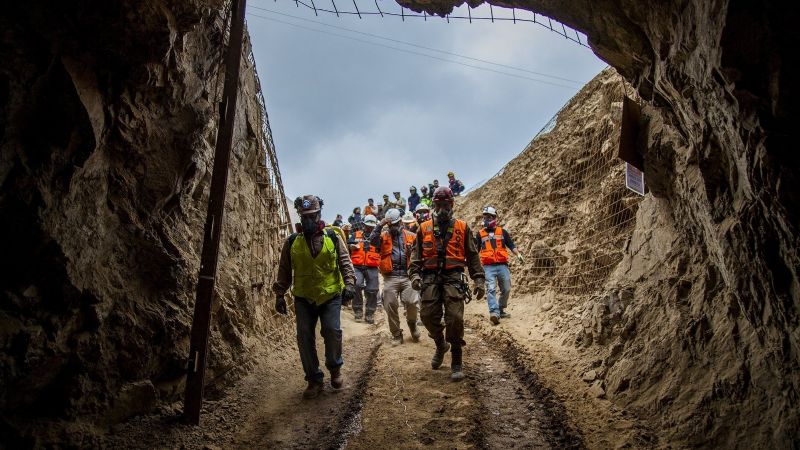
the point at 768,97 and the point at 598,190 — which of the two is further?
the point at 598,190

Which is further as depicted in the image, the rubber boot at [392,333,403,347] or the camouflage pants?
the rubber boot at [392,333,403,347]

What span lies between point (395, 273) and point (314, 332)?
8.86ft

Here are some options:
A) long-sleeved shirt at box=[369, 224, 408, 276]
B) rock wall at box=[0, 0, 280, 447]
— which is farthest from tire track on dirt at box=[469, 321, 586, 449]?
rock wall at box=[0, 0, 280, 447]

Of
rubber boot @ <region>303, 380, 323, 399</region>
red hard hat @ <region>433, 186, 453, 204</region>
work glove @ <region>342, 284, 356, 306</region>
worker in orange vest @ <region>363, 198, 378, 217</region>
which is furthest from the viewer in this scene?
worker in orange vest @ <region>363, 198, 378, 217</region>

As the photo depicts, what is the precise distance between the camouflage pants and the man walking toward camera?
937 mm

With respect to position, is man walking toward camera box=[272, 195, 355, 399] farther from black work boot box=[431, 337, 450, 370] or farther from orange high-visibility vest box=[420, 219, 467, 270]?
black work boot box=[431, 337, 450, 370]

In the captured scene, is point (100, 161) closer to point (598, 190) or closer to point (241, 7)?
point (241, 7)

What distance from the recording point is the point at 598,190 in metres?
9.20

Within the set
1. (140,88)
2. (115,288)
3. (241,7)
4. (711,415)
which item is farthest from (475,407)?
(241,7)

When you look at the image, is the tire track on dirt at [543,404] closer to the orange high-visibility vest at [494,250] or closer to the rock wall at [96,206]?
the orange high-visibility vest at [494,250]

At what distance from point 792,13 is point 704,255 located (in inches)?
102

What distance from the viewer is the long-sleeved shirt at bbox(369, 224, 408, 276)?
805 centimetres

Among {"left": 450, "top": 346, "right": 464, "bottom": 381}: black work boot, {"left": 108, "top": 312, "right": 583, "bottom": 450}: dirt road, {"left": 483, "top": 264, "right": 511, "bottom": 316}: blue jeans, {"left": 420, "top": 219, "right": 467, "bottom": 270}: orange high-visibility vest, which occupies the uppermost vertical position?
{"left": 420, "top": 219, "right": 467, "bottom": 270}: orange high-visibility vest

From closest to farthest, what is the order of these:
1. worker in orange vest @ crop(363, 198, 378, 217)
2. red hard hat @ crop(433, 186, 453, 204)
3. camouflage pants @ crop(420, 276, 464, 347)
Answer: camouflage pants @ crop(420, 276, 464, 347)
red hard hat @ crop(433, 186, 453, 204)
worker in orange vest @ crop(363, 198, 378, 217)
